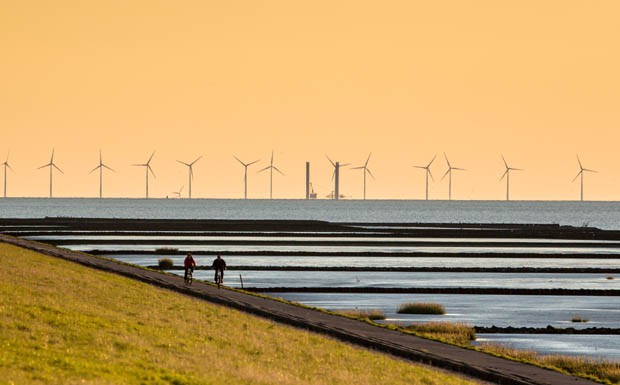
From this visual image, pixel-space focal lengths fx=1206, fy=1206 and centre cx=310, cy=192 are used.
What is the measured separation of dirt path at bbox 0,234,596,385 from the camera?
103ft

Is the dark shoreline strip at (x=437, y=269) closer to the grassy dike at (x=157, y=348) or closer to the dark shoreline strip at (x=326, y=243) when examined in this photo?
the grassy dike at (x=157, y=348)

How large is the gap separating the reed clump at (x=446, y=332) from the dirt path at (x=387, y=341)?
3.46 ft

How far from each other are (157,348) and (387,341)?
31.8 feet

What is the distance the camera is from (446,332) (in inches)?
1718

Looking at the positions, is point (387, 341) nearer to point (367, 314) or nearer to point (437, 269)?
point (367, 314)

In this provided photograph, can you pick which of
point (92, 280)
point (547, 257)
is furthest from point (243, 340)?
point (547, 257)

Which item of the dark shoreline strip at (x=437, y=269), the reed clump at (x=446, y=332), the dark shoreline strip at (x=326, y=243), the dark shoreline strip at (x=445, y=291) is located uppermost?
the dark shoreline strip at (x=326, y=243)

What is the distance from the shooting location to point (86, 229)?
561ft

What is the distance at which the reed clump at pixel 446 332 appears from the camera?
41.2m

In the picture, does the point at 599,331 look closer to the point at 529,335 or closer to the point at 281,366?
the point at 529,335

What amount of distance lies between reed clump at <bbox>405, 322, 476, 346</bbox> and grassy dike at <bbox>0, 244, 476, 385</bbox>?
15.2 ft

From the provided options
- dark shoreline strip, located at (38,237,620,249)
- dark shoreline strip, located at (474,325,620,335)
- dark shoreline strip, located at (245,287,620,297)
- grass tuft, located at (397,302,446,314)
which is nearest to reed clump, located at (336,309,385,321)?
grass tuft, located at (397,302,446,314)

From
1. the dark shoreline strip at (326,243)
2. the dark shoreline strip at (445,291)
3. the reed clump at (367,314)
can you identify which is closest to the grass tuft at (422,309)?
the reed clump at (367,314)

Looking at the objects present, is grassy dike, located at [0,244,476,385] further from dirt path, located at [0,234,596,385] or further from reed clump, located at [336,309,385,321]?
reed clump, located at [336,309,385,321]
